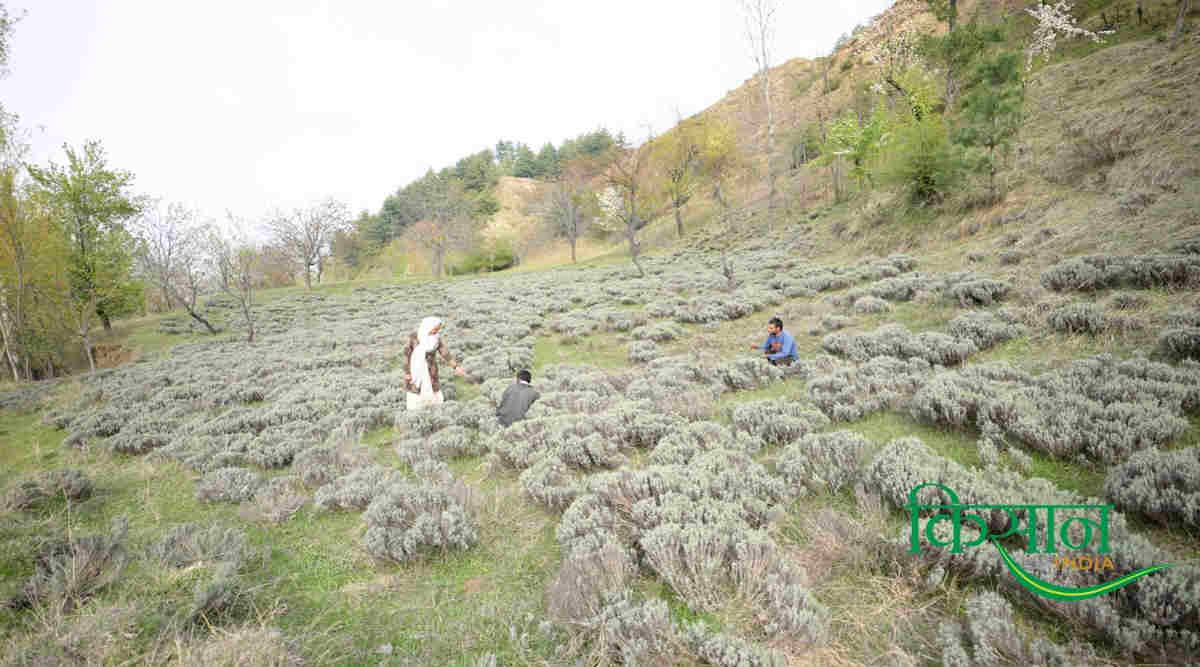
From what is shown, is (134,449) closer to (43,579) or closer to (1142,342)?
(43,579)

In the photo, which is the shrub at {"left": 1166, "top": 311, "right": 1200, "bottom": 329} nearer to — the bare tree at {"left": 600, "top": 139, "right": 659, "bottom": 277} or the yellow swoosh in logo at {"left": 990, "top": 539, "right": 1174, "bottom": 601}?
the yellow swoosh in logo at {"left": 990, "top": 539, "right": 1174, "bottom": 601}

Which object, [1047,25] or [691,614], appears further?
[1047,25]

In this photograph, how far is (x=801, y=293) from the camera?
12758mm

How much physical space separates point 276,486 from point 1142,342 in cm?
1093

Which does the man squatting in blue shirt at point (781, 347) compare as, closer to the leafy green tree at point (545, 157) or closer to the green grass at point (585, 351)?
the green grass at point (585, 351)

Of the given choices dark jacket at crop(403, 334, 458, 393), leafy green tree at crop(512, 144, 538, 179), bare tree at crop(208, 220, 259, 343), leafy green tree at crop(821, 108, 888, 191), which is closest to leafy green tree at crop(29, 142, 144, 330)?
bare tree at crop(208, 220, 259, 343)

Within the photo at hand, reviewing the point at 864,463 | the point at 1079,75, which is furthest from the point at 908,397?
the point at 1079,75

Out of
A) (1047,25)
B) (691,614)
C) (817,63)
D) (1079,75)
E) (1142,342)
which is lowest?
(691,614)

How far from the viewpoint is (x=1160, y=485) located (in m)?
2.87

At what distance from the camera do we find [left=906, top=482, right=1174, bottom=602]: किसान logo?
2258 mm

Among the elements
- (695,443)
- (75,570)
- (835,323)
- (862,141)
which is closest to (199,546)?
(75,570)

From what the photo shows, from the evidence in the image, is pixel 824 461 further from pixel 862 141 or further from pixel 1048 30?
pixel 1048 30

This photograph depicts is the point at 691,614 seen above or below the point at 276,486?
below

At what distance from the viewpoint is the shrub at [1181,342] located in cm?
Answer: 465
